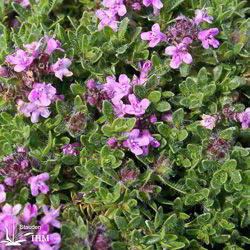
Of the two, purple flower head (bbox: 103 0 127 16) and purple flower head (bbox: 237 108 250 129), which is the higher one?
purple flower head (bbox: 103 0 127 16)

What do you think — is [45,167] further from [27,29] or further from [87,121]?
[27,29]

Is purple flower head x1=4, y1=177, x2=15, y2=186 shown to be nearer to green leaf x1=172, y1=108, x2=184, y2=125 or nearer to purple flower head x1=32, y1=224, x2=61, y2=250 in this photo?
purple flower head x1=32, y1=224, x2=61, y2=250

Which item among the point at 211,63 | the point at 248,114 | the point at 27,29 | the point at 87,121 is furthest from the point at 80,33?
the point at 248,114

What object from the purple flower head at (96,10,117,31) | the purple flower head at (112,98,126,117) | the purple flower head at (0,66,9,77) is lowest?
the purple flower head at (112,98,126,117)

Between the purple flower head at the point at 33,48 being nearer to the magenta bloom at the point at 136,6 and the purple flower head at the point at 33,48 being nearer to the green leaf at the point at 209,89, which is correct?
the magenta bloom at the point at 136,6

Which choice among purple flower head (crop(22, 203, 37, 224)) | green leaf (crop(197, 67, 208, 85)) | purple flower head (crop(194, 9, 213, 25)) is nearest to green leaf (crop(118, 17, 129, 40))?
purple flower head (crop(194, 9, 213, 25))

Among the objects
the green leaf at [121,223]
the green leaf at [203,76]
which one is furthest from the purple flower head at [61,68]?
the green leaf at [121,223]

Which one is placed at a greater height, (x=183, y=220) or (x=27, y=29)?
(x=27, y=29)
